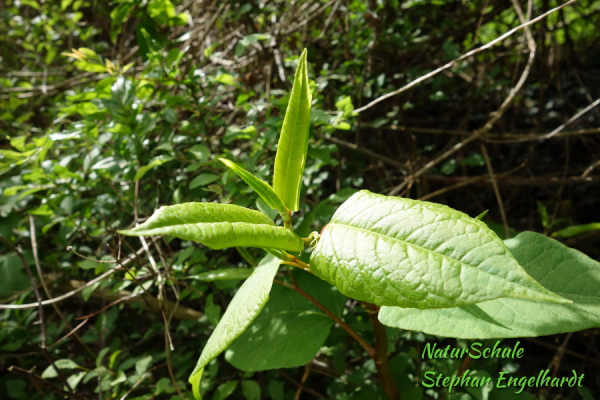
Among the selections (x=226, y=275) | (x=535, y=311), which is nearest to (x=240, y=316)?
(x=226, y=275)

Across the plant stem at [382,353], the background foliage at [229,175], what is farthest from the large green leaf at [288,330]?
the plant stem at [382,353]

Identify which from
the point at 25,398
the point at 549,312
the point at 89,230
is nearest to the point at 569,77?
the point at 549,312

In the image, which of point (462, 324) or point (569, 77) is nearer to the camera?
point (462, 324)

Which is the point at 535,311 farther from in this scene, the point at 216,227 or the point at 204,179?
the point at 204,179

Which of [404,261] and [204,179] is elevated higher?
[404,261]

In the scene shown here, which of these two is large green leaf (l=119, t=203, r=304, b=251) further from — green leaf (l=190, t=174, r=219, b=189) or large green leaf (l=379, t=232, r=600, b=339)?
green leaf (l=190, t=174, r=219, b=189)

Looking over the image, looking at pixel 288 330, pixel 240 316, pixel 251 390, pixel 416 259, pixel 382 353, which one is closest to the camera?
pixel 416 259

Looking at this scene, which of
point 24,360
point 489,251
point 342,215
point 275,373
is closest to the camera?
point 489,251

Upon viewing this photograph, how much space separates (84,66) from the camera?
1381mm

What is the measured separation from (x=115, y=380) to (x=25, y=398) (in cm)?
47

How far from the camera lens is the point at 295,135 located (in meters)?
0.73

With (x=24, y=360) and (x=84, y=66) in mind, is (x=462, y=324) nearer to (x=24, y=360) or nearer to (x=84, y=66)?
(x=84, y=66)

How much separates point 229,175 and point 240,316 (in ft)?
2.04

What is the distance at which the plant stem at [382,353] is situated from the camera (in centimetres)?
89
